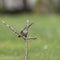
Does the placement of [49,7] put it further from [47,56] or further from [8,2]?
[47,56]

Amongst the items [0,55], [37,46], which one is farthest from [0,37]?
[0,55]

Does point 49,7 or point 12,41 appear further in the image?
point 49,7

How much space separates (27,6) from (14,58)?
88.3 feet

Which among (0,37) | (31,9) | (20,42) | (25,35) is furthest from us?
(31,9)

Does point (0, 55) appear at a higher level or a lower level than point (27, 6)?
lower

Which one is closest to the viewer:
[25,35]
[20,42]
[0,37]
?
[25,35]

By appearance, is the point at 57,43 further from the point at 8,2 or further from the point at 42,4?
the point at 8,2

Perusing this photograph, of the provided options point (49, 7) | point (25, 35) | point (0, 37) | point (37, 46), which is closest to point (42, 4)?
point (49, 7)

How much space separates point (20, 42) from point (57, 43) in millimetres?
1125

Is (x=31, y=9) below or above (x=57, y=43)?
above

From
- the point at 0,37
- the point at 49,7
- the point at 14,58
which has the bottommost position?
the point at 14,58

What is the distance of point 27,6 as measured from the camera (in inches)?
1505

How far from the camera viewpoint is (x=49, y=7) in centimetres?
3522

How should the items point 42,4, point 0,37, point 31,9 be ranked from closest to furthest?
1. point 0,37
2. point 42,4
3. point 31,9
